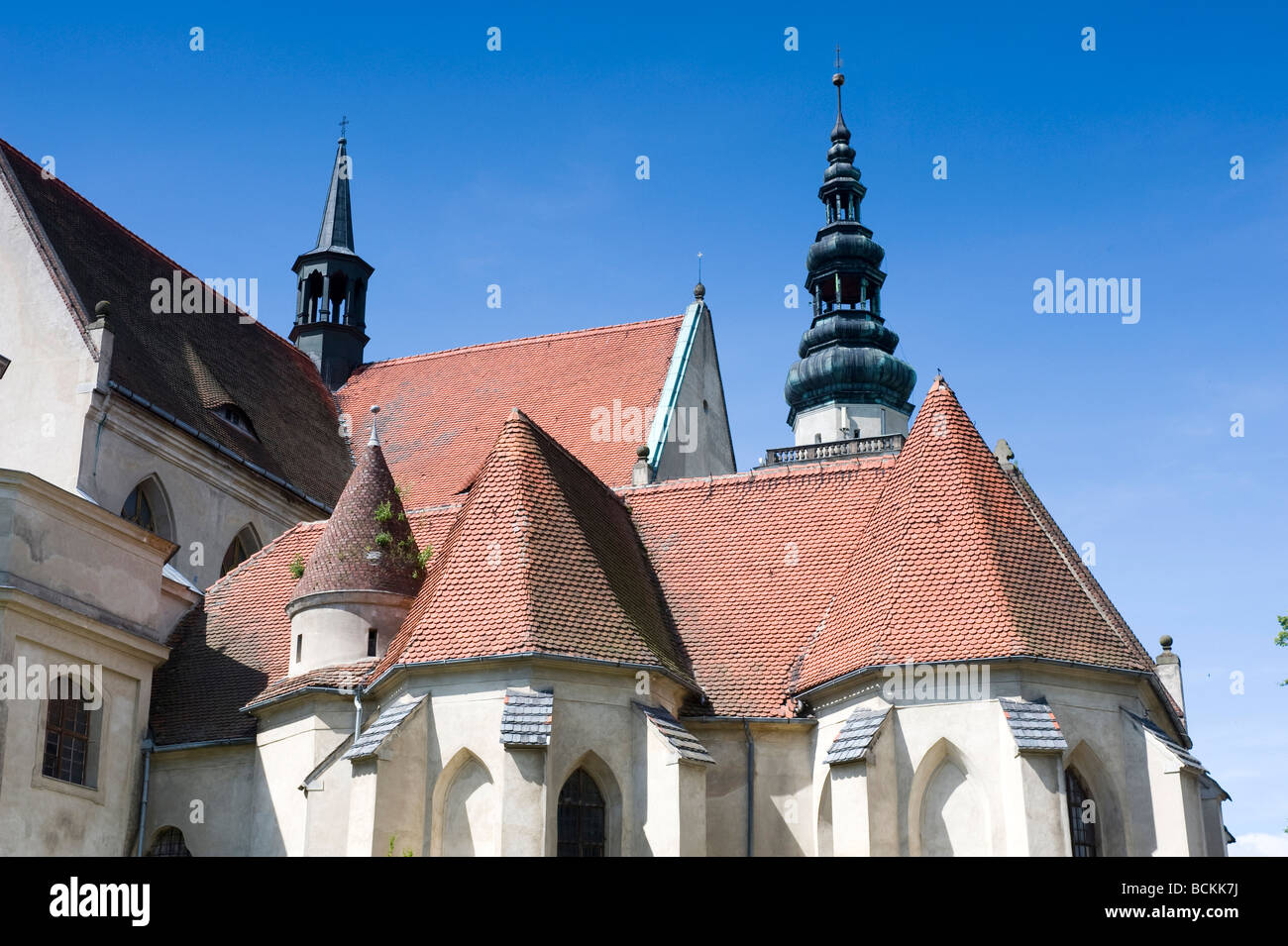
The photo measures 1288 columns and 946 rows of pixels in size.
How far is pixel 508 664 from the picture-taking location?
22.2 meters

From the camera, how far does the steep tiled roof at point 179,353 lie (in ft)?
106

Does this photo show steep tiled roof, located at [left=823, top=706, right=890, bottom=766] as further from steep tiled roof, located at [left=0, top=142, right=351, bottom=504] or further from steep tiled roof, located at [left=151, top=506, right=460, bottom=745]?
steep tiled roof, located at [left=0, top=142, right=351, bottom=504]

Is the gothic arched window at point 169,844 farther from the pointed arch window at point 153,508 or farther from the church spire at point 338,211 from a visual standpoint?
the church spire at point 338,211

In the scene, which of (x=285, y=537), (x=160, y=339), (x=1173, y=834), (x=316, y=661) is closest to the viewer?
(x=1173, y=834)

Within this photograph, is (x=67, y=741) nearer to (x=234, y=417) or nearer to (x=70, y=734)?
(x=70, y=734)

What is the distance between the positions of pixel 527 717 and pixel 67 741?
25.3 ft

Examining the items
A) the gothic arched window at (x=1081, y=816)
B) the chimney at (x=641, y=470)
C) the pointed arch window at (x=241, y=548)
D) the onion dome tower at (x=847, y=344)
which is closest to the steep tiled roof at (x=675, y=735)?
the gothic arched window at (x=1081, y=816)

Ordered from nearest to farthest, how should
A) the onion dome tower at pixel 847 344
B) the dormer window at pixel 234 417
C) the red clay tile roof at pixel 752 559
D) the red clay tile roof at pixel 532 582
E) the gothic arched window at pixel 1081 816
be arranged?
the gothic arched window at pixel 1081 816 → the red clay tile roof at pixel 532 582 → the red clay tile roof at pixel 752 559 → the dormer window at pixel 234 417 → the onion dome tower at pixel 847 344

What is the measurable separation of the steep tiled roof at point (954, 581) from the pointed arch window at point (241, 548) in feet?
47.0

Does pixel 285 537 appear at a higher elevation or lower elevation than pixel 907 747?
higher
